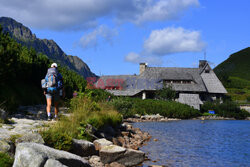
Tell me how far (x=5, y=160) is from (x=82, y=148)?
3407 mm

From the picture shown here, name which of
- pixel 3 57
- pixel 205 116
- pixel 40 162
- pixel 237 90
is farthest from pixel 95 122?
pixel 237 90

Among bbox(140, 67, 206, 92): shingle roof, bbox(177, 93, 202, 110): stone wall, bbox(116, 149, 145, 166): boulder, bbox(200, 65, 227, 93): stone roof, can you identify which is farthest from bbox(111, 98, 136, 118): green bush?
bbox(200, 65, 227, 93): stone roof

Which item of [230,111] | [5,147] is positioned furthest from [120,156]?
[230,111]

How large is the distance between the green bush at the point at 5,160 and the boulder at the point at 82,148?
2795 mm

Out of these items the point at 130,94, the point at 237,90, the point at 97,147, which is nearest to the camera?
the point at 97,147

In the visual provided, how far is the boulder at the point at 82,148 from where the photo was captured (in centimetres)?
911

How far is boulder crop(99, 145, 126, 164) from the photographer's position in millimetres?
9898

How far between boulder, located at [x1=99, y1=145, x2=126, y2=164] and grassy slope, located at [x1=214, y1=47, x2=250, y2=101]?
6737cm

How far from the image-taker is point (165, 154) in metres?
13.5

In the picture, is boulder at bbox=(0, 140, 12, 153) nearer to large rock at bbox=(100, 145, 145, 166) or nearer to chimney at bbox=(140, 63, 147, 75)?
large rock at bbox=(100, 145, 145, 166)

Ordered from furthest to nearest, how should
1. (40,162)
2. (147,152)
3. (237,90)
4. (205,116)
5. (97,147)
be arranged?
1. (237,90)
2. (205,116)
3. (147,152)
4. (97,147)
5. (40,162)

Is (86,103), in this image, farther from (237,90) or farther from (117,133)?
(237,90)

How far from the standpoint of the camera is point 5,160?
6.23m

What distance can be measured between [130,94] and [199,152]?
126ft
